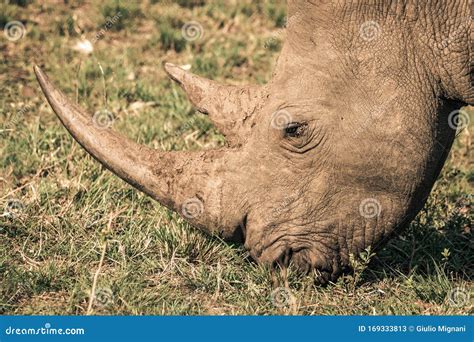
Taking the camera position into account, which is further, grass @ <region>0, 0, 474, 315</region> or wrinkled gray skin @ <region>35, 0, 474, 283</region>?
grass @ <region>0, 0, 474, 315</region>

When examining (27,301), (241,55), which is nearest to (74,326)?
(27,301)

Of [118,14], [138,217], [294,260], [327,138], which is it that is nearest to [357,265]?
[294,260]

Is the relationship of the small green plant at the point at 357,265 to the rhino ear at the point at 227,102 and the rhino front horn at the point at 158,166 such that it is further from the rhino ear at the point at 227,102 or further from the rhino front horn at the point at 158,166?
the rhino ear at the point at 227,102

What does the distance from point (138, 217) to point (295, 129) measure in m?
1.74

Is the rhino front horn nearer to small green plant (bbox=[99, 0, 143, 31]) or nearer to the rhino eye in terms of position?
the rhino eye

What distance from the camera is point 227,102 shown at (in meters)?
6.17

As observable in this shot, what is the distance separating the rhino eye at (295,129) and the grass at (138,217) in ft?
3.01

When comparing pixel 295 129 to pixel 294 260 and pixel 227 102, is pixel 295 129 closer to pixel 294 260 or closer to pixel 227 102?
pixel 227 102

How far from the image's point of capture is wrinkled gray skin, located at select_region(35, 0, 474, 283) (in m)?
5.86

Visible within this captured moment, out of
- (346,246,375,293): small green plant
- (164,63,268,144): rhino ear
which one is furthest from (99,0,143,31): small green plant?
(346,246,375,293): small green plant

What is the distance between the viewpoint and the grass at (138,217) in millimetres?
6191

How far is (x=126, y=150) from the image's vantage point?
241 inches

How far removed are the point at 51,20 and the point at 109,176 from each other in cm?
323

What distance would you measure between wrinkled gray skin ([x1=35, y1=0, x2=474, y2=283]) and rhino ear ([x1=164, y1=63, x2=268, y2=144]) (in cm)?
1
